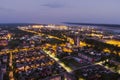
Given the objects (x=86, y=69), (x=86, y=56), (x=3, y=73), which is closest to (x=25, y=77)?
(x=3, y=73)

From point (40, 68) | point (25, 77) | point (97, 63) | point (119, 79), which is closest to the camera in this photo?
point (119, 79)

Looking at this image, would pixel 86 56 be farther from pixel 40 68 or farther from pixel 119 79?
pixel 119 79

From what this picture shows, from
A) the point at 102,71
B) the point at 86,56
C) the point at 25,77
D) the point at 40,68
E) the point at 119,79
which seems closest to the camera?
the point at 119,79

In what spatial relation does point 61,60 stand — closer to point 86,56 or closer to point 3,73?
point 86,56

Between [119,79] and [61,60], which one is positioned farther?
[61,60]

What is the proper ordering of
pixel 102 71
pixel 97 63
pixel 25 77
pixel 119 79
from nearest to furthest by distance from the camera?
pixel 119 79 → pixel 25 77 → pixel 102 71 → pixel 97 63

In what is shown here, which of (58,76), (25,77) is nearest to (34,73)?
(25,77)

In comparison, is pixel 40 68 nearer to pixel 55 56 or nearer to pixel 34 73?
pixel 34 73

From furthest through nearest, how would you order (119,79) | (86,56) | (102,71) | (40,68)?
1. (86,56)
2. (40,68)
3. (102,71)
4. (119,79)
